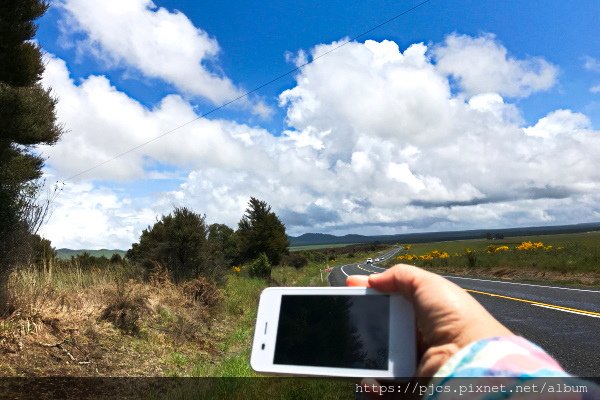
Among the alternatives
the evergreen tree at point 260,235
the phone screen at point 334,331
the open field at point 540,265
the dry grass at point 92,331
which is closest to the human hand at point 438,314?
the phone screen at point 334,331

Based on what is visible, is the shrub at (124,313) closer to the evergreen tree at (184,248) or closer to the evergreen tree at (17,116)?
the evergreen tree at (17,116)

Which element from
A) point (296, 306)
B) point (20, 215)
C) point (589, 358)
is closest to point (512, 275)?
point (589, 358)

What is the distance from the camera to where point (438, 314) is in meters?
1.73

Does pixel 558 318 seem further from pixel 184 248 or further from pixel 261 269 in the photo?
pixel 261 269

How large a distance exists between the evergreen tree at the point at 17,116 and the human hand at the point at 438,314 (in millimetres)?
7832

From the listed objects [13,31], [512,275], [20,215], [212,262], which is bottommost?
[512,275]

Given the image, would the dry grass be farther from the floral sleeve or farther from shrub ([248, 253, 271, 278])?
shrub ([248, 253, 271, 278])

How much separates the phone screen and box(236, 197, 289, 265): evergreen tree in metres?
34.3

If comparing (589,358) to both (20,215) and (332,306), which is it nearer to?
(332,306)

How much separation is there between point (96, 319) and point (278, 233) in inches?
1169

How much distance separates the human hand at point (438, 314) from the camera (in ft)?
5.27

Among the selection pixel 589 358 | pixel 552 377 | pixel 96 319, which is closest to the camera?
pixel 552 377

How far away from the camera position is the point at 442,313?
1.71m

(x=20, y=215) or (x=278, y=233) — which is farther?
(x=278, y=233)
